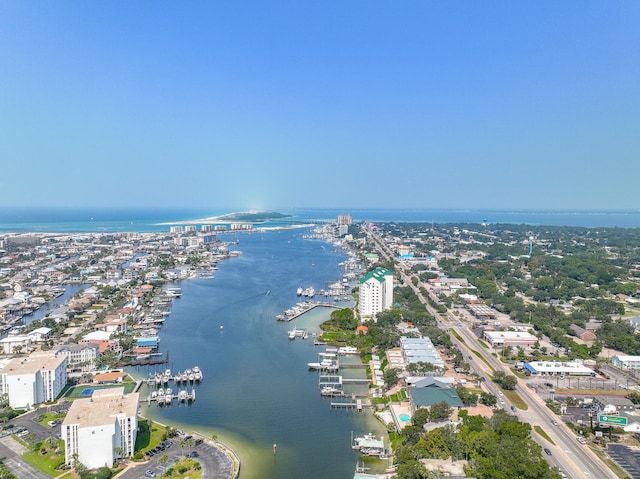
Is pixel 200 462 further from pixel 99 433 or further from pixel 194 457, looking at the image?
pixel 99 433

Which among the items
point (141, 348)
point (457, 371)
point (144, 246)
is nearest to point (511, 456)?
point (457, 371)

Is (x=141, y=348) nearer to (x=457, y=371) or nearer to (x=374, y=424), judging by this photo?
(x=374, y=424)

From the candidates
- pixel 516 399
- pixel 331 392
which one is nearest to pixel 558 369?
pixel 516 399

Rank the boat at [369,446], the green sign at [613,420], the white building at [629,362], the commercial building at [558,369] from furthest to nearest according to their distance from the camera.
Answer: the white building at [629,362], the commercial building at [558,369], the green sign at [613,420], the boat at [369,446]

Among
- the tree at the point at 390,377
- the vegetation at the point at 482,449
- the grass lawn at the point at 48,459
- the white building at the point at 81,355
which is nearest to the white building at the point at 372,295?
the tree at the point at 390,377

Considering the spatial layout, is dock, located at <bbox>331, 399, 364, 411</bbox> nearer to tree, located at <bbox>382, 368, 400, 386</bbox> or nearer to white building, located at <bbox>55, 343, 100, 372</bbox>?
tree, located at <bbox>382, 368, 400, 386</bbox>

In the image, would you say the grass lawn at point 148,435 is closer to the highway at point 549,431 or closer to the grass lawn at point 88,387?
the grass lawn at point 88,387
